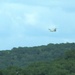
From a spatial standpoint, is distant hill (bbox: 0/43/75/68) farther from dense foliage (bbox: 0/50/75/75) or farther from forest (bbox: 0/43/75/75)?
dense foliage (bbox: 0/50/75/75)

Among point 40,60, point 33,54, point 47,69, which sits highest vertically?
→ point 33,54

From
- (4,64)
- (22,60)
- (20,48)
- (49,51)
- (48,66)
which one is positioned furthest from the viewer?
(20,48)

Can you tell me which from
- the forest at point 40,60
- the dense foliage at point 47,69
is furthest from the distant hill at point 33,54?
the dense foliage at point 47,69

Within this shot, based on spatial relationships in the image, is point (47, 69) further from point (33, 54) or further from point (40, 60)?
point (33, 54)

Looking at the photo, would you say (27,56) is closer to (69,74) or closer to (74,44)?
(74,44)

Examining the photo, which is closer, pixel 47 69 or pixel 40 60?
pixel 47 69

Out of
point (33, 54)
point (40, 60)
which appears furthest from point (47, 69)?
point (33, 54)

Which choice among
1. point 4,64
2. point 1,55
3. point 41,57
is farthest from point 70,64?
point 1,55
